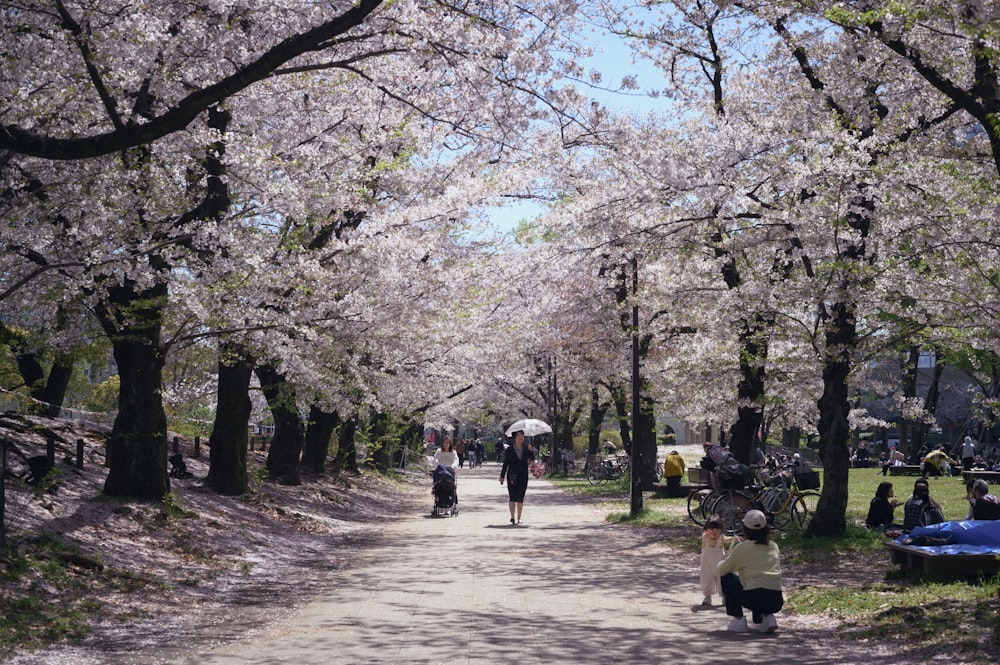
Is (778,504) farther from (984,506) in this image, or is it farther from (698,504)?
(984,506)

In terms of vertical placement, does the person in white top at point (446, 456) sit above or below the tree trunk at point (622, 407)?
below

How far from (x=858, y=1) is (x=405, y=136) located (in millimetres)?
9708

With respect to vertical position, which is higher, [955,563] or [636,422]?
[636,422]

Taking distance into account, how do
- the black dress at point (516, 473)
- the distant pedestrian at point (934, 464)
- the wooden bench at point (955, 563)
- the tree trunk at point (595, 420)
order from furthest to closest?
the tree trunk at point (595, 420)
the distant pedestrian at point (934, 464)
the black dress at point (516, 473)
the wooden bench at point (955, 563)

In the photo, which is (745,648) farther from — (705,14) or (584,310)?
(584,310)

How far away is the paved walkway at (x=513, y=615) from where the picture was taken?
805cm

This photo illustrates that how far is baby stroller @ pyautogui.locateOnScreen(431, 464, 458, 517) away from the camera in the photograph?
24078 millimetres

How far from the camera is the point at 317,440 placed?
31.5m

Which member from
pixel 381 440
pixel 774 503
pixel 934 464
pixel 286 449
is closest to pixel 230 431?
pixel 286 449

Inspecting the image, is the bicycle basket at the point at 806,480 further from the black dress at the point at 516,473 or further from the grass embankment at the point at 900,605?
the black dress at the point at 516,473

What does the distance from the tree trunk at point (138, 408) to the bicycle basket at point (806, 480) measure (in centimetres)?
1037

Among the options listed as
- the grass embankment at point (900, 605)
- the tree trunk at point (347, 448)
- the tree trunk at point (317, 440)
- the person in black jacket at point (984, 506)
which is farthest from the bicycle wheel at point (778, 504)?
the tree trunk at point (347, 448)

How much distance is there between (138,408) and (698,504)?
11017 millimetres

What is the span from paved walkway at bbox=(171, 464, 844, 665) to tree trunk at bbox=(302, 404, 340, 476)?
14243 millimetres
